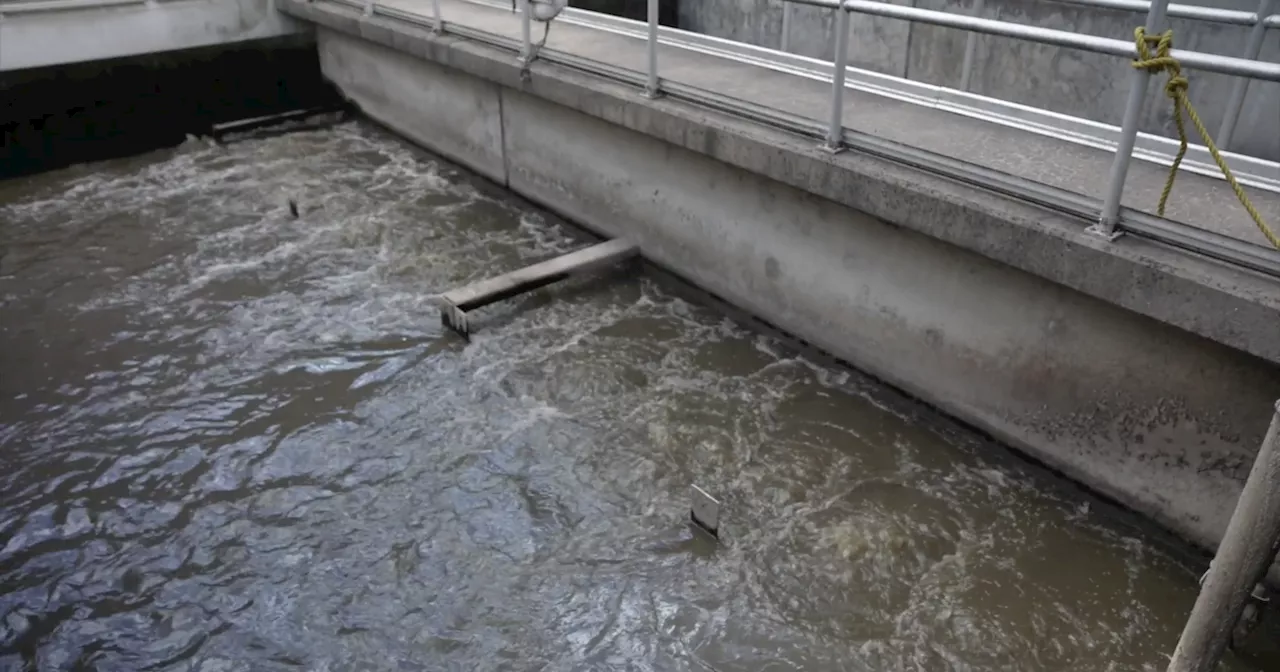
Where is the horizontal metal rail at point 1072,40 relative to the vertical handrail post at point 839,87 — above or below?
above

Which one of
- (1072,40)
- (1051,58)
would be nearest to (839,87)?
(1072,40)

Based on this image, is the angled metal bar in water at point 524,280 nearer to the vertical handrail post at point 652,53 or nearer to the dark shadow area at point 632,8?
the vertical handrail post at point 652,53

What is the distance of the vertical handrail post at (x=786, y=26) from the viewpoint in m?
7.98

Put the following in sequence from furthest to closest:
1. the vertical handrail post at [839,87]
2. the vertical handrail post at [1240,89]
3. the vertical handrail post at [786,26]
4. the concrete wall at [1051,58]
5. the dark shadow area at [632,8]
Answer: the dark shadow area at [632,8] < the vertical handrail post at [786,26] < the concrete wall at [1051,58] < the vertical handrail post at [1240,89] < the vertical handrail post at [839,87]

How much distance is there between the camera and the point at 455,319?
5.47m

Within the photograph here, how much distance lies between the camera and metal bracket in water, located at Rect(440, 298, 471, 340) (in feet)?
17.8

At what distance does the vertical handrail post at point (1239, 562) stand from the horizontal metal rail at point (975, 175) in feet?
3.64

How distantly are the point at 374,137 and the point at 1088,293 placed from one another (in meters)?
7.40

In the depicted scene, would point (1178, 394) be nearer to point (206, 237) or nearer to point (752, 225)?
point (752, 225)

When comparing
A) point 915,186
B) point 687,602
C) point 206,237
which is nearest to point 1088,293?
point 915,186

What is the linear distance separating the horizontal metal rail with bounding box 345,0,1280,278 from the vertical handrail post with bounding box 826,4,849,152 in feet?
0.23

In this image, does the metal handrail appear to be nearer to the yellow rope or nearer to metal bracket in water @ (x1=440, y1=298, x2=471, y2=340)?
the yellow rope

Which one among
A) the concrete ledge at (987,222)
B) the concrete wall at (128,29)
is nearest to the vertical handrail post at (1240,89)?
the concrete ledge at (987,222)

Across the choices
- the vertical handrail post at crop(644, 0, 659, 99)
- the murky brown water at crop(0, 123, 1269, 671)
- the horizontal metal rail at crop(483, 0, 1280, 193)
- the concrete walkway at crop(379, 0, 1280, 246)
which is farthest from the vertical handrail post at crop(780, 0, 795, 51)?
the murky brown water at crop(0, 123, 1269, 671)
